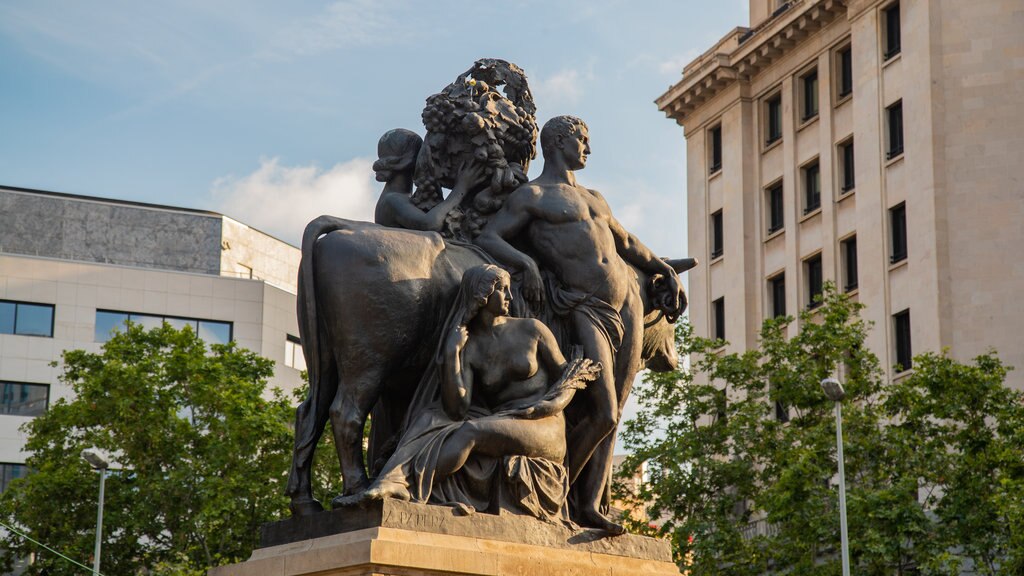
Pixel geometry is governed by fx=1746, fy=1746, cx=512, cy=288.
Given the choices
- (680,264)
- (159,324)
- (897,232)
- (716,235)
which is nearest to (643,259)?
(680,264)

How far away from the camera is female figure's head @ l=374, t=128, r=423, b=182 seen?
37.8 ft

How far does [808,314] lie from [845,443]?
618 centimetres

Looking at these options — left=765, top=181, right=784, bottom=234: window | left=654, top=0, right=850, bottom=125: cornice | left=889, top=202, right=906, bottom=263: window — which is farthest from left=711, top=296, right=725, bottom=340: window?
left=889, top=202, right=906, bottom=263: window

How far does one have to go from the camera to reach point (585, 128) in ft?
38.5

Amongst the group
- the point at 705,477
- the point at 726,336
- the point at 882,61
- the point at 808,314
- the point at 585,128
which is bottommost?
the point at 585,128

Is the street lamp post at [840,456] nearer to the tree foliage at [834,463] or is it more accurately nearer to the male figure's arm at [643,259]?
the tree foliage at [834,463]

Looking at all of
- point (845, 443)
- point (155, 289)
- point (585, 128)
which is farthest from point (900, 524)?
point (155, 289)

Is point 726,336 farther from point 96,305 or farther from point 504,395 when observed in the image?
point 504,395

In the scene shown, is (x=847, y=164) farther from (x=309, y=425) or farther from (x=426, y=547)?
(x=426, y=547)

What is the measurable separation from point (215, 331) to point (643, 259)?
55966mm

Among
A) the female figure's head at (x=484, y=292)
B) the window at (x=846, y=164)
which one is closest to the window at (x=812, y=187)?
the window at (x=846, y=164)

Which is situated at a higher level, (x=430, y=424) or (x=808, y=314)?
(x=808, y=314)

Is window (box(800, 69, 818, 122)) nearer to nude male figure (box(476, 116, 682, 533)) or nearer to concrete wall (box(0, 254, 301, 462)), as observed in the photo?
concrete wall (box(0, 254, 301, 462))

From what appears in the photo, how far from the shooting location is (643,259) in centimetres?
1171
